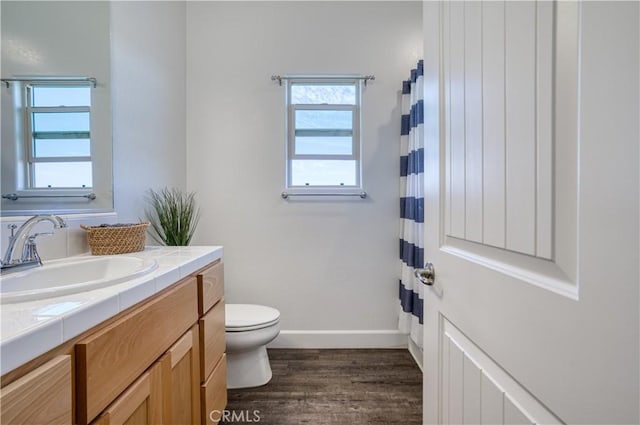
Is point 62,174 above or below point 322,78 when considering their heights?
below

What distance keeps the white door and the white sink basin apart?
2.85 feet

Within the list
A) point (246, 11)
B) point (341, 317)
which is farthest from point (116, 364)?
point (246, 11)

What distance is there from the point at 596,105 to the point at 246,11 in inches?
94.2

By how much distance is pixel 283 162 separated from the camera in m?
2.16

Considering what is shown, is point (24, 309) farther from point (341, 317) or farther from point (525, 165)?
point (341, 317)

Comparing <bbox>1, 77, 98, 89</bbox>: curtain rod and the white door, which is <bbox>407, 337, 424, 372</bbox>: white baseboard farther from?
<bbox>1, 77, 98, 89</bbox>: curtain rod

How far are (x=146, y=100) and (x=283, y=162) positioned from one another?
0.92m

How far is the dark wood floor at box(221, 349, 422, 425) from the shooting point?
146 cm

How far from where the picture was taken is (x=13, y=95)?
3.26ft

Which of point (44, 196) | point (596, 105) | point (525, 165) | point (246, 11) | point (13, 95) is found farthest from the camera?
point (246, 11)

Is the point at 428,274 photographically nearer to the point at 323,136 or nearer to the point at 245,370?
the point at 245,370

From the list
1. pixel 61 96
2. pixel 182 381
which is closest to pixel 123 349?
pixel 182 381

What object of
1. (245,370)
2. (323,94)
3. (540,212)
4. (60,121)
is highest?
(323,94)

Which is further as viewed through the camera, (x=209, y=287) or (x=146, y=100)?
(x=146, y=100)
